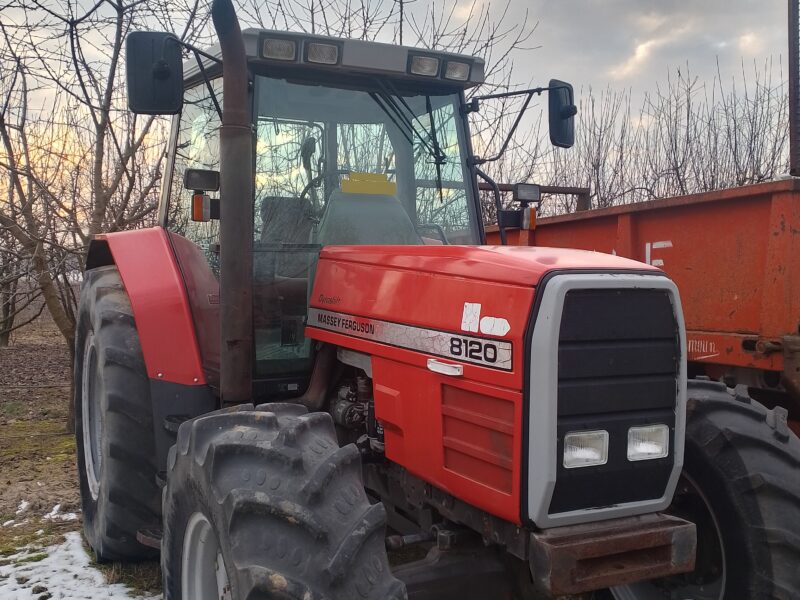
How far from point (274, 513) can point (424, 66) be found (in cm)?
203

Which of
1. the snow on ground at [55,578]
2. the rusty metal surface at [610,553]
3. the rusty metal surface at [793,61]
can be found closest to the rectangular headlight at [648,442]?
the rusty metal surface at [610,553]

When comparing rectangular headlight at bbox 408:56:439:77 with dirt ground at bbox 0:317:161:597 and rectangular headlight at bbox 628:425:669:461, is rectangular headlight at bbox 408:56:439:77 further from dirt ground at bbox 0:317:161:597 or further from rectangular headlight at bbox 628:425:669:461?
dirt ground at bbox 0:317:161:597

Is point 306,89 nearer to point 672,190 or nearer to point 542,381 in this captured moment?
point 542,381

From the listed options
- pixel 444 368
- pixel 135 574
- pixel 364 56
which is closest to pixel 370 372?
pixel 444 368

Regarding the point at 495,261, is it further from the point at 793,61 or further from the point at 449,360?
the point at 793,61

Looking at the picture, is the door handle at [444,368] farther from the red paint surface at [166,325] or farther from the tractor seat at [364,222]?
the red paint surface at [166,325]

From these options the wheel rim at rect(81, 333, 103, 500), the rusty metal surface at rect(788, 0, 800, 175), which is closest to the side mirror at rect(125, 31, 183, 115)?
the wheel rim at rect(81, 333, 103, 500)

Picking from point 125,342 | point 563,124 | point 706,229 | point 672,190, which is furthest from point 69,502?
point 672,190

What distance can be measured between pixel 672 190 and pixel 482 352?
904 cm

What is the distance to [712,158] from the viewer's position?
10062 mm

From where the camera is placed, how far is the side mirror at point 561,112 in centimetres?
332

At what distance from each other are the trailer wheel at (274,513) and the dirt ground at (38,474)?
126cm

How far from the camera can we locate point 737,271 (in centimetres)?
414

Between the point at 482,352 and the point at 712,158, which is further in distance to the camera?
the point at 712,158
